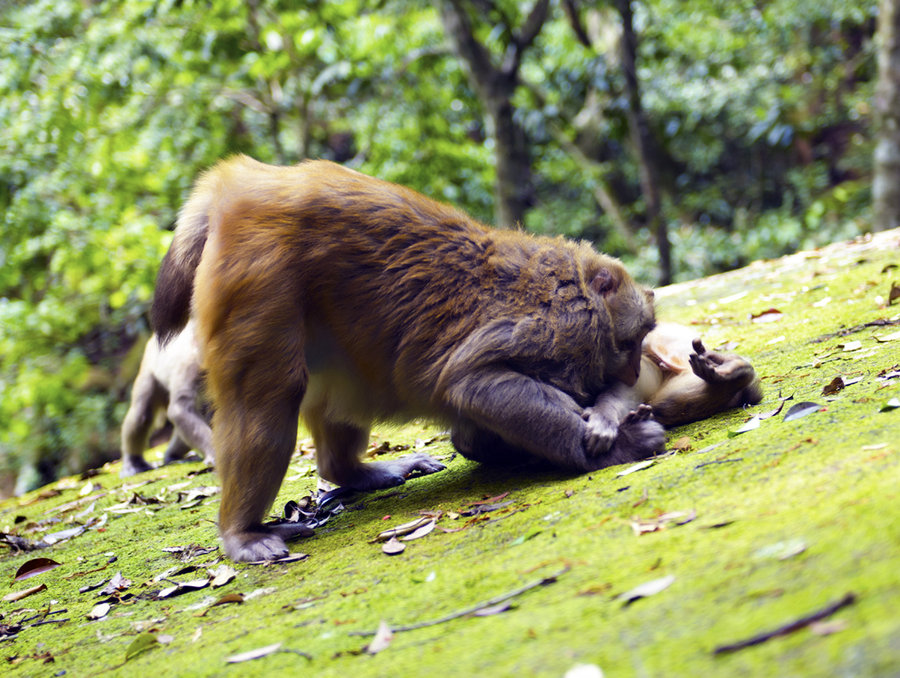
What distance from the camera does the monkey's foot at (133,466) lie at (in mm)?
6465

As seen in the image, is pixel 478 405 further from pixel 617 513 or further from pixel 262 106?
pixel 262 106

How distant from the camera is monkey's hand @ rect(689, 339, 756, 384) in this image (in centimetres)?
332

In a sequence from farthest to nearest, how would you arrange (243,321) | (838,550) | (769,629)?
(243,321) → (838,550) → (769,629)

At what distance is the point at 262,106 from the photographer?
11.4 m

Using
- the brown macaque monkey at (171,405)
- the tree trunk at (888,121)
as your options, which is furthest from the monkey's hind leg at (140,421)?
the tree trunk at (888,121)

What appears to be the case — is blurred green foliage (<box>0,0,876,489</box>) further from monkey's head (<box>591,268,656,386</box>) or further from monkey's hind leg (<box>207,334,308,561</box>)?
monkey's head (<box>591,268,656,386</box>)

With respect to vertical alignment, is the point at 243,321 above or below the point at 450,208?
below

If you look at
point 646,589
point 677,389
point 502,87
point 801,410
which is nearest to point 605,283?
point 677,389

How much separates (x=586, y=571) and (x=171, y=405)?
15.6 feet

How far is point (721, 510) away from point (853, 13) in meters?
12.8

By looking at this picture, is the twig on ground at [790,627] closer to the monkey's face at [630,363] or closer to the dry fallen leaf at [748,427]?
the dry fallen leaf at [748,427]

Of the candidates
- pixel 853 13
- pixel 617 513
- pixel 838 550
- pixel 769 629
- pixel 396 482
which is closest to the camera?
pixel 769 629

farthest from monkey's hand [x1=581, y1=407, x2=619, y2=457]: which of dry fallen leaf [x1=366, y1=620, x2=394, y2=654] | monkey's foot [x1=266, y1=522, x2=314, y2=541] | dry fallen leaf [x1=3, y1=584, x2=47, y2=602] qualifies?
dry fallen leaf [x1=3, y1=584, x2=47, y2=602]

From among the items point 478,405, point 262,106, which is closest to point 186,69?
point 262,106
